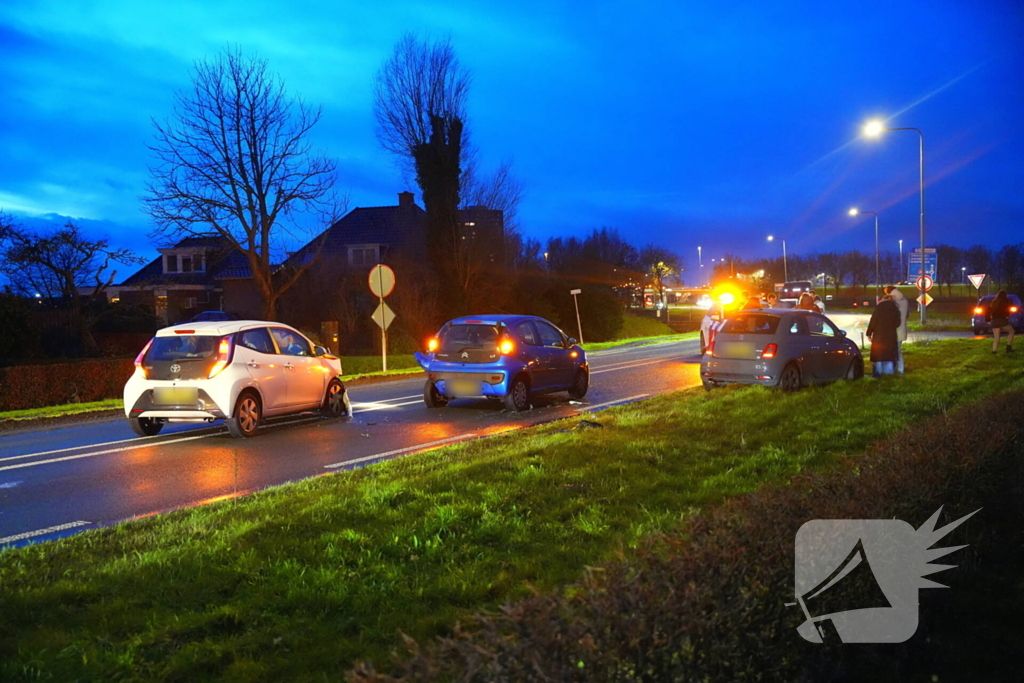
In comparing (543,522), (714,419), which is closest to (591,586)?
(543,522)

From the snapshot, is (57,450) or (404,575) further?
(57,450)

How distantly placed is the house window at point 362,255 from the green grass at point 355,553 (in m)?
44.6

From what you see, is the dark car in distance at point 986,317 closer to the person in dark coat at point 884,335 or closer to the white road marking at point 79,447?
the person in dark coat at point 884,335

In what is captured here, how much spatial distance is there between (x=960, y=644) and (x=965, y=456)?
1.94 meters

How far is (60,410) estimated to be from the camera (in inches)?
617

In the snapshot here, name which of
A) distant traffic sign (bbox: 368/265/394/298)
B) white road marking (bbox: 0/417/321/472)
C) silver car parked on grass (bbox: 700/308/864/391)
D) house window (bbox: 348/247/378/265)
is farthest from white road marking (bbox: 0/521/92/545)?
house window (bbox: 348/247/378/265)

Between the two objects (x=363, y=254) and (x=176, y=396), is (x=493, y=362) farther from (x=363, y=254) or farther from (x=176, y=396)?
(x=363, y=254)

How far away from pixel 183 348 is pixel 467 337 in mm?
4719

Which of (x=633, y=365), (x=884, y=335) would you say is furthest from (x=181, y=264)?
(x=884, y=335)

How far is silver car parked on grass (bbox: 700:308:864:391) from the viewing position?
1462cm

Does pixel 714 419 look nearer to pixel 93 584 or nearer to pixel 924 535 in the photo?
pixel 924 535

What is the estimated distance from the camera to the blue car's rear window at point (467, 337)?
568 inches

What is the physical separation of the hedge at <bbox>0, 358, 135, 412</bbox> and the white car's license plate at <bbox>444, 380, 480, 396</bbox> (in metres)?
8.52

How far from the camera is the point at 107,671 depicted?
376 centimetres
